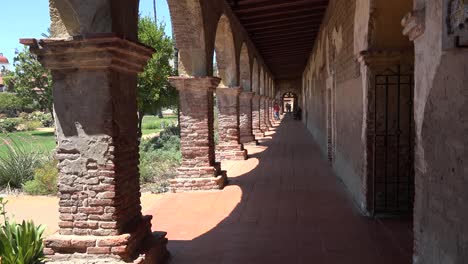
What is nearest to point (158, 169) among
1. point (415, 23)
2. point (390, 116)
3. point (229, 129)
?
point (229, 129)

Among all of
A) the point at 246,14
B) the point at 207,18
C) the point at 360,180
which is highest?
the point at 246,14

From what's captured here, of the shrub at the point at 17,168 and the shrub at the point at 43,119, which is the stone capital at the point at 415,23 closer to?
the shrub at the point at 17,168

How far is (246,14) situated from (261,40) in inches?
176

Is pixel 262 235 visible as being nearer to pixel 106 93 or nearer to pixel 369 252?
pixel 369 252

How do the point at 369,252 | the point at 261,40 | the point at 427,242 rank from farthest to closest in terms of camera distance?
the point at 261,40 < the point at 369,252 < the point at 427,242

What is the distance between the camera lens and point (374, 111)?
216 inches

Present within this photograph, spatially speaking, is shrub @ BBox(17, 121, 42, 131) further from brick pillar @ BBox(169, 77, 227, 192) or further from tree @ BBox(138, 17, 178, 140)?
brick pillar @ BBox(169, 77, 227, 192)

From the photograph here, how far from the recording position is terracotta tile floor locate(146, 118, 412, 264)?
4.42m

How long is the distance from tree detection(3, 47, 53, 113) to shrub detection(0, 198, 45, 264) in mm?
22941

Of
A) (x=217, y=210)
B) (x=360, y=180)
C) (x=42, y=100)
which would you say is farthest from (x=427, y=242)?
(x=42, y=100)

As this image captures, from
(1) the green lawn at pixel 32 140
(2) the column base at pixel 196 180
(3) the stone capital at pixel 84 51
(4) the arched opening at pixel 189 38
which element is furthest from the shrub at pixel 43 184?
(3) the stone capital at pixel 84 51

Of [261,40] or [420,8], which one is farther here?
[261,40]

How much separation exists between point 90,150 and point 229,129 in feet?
26.9

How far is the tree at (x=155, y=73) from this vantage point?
1745 centimetres
